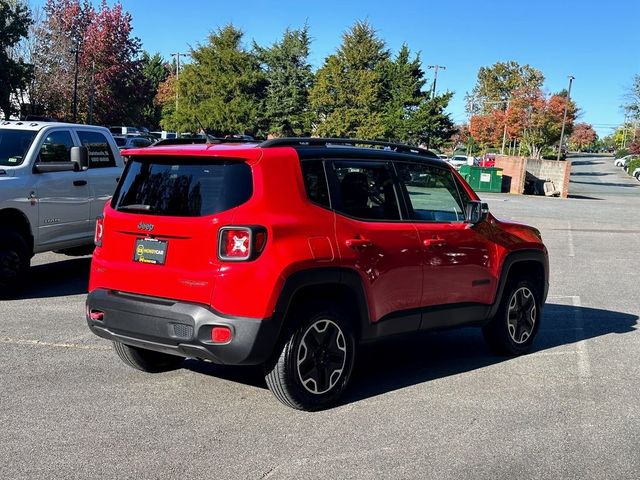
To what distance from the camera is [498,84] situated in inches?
3226

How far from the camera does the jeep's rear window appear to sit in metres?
4.63

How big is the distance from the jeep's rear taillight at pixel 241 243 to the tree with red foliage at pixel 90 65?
4377cm

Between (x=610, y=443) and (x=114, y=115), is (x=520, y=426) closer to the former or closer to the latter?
(x=610, y=443)

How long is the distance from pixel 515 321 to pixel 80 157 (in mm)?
5664

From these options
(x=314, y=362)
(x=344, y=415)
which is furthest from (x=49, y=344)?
(x=344, y=415)

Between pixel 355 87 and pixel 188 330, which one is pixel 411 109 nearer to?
pixel 355 87

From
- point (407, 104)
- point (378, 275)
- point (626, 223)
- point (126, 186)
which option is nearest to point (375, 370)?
point (378, 275)

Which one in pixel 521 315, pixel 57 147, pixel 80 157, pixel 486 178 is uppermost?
pixel 486 178

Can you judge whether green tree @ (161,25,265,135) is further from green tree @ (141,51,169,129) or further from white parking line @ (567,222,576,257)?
white parking line @ (567,222,576,257)

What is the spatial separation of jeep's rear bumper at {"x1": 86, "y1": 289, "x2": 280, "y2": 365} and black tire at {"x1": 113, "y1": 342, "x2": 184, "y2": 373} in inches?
31.0

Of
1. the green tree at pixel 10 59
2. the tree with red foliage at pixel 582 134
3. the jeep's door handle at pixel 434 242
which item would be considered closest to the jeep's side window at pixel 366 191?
the jeep's door handle at pixel 434 242

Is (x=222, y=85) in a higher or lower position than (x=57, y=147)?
higher

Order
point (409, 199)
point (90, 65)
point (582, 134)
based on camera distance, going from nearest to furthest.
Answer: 1. point (409, 199)
2. point (90, 65)
3. point (582, 134)

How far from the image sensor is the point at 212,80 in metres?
55.8
